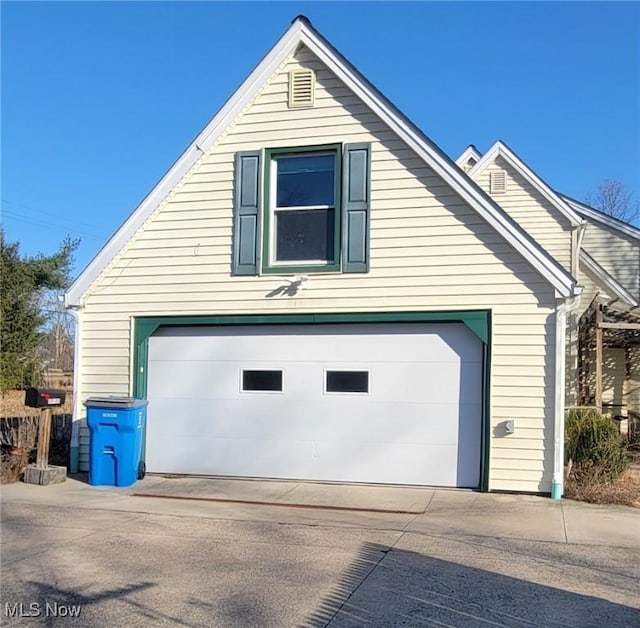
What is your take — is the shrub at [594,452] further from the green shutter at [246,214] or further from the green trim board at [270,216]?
the green shutter at [246,214]

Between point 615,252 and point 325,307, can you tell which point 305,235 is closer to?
point 325,307

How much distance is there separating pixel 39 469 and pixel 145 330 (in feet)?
8.11

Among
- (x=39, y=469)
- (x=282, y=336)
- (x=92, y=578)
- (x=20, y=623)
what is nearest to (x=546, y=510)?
(x=282, y=336)

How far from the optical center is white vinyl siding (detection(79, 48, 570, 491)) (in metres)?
9.05

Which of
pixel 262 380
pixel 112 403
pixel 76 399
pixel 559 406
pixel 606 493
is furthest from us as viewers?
pixel 76 399

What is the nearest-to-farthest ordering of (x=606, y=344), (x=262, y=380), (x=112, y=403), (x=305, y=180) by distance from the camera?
(x=112, y=403), (x=262, y=380), (x=305, y=180), (x=606, y=344)

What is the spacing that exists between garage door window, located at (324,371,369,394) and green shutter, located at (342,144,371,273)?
4.78 feet

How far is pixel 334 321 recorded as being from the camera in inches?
389

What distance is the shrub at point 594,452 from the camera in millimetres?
9148

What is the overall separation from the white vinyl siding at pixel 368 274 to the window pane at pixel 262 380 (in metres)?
0.93

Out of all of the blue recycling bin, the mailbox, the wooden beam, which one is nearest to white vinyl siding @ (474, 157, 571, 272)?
the wooden beam

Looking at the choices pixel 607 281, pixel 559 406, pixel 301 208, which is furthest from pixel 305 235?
pixel 607 281

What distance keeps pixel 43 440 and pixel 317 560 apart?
5.54 metres

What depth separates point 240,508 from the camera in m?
8.25
